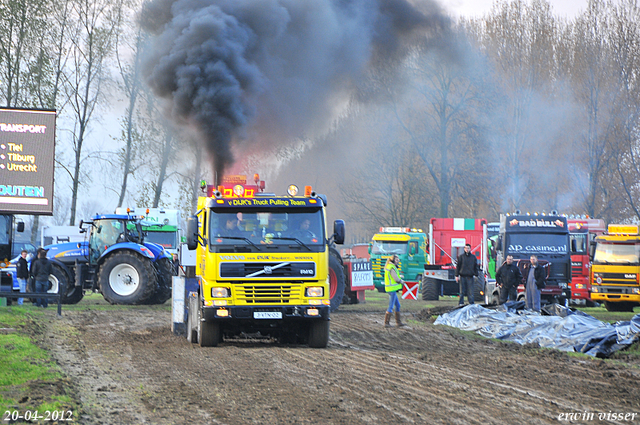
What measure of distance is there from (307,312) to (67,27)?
29.4m

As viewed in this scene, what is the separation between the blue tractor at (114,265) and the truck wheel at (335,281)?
577 centimetres

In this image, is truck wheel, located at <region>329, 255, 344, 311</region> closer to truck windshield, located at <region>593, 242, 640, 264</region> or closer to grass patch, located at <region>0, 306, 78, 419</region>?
grass patch, located at <region>0, 306, 78, 419</region>

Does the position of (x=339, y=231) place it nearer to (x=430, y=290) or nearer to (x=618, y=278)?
(x=618, y=278)

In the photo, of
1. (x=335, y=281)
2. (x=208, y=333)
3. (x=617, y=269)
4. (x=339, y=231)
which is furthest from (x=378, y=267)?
A: (x=208, y=333)

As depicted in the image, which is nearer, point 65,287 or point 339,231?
point 339,231

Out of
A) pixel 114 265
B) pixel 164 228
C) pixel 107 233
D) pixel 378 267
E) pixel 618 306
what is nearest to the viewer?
pixel 114 265

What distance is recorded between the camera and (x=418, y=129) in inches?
1741

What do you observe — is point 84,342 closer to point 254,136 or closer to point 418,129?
point 254,136

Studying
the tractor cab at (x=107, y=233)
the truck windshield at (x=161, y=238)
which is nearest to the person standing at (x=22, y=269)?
the tractor cab at (x=107, y=233)

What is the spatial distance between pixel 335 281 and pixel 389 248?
42.1 feet

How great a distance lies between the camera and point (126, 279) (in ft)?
73.9

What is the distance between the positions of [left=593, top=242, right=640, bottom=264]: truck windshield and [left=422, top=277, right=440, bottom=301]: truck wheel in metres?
5.86

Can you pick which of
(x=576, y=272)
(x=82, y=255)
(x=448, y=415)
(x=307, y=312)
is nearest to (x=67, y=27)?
(x=82, y=255)

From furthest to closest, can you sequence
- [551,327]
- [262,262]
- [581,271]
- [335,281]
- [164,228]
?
[164,228]
[581,271]
[335,281]
[551,327]
[262,262]
